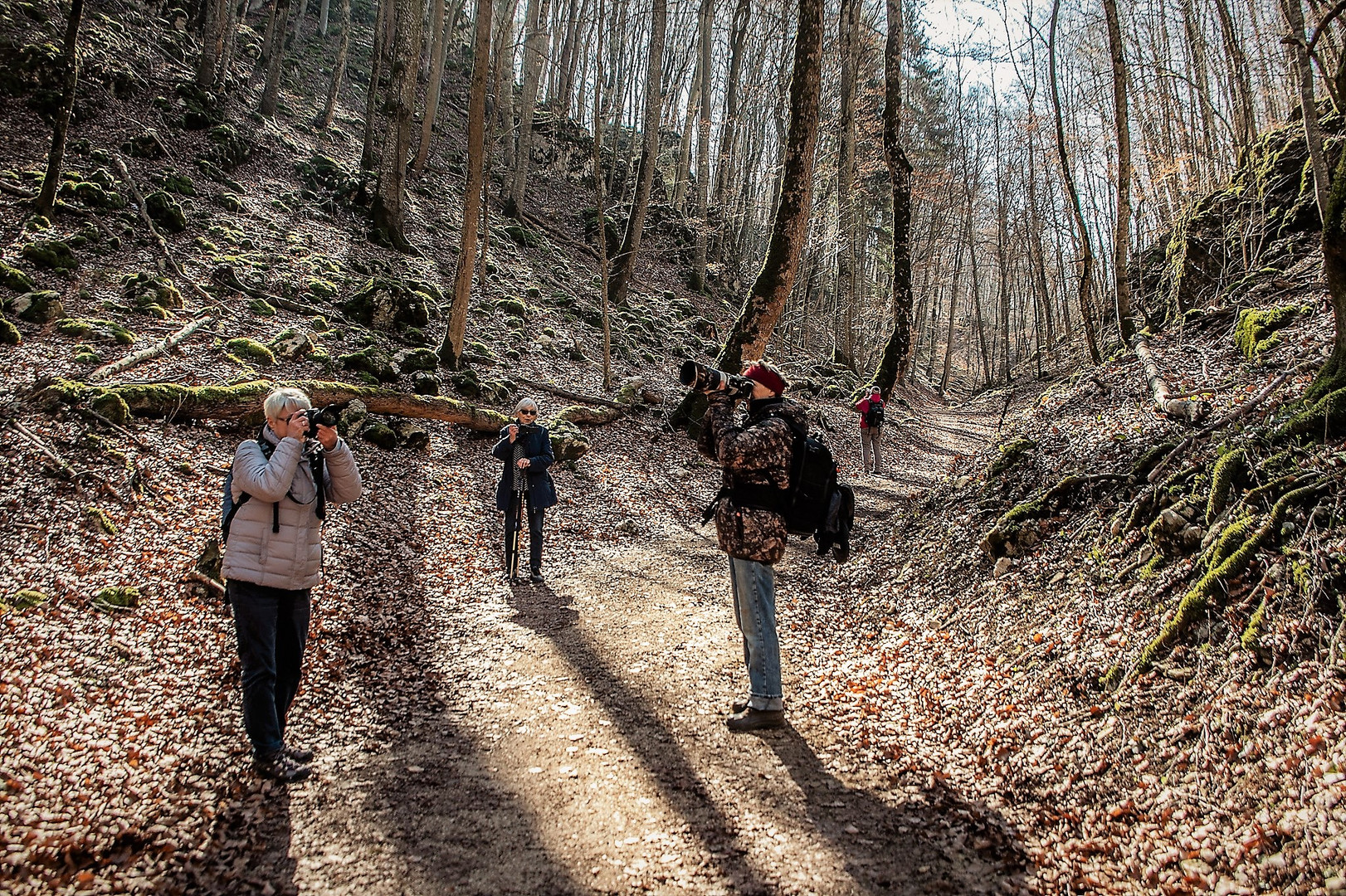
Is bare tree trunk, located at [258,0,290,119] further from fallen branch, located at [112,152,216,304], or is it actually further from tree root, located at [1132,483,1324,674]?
tree root, located at [1132,483,1324,674]

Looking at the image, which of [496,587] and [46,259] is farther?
[46,259]

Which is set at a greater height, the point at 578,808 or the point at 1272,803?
the point at 1272,803

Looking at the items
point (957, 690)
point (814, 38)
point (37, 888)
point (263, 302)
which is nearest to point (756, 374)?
point (957, 690)

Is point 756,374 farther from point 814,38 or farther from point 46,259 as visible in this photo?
point 46,259

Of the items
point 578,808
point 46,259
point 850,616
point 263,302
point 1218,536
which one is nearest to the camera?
point 578,808

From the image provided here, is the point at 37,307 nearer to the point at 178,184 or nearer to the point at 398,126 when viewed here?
the point at 178,184

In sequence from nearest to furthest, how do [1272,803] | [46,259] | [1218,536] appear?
[1272,803] → [1218,536] → [46,259]

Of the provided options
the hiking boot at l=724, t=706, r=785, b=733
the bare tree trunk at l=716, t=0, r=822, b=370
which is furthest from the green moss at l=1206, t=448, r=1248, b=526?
the bare tree trunk at l=716, t=0, r=822, b=370

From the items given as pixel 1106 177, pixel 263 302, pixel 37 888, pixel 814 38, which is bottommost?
pixel 37 888

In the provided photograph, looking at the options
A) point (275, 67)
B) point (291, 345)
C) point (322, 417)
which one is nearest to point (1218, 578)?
point (322, 417)

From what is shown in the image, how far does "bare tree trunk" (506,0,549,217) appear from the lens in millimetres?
21344

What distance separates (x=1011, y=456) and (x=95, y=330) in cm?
1113

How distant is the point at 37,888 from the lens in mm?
2660

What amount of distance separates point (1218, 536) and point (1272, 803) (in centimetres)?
184
